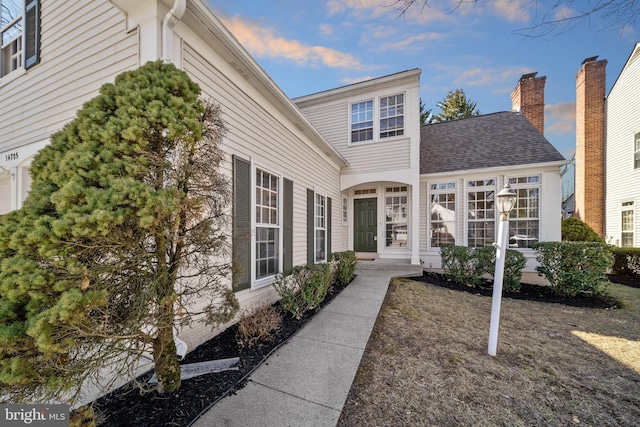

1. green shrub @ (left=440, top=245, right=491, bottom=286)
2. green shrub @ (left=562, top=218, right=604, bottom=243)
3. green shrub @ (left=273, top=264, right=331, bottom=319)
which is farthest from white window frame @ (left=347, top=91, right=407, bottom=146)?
green shrub @ (left=562, top=218, right=604, bottom=243)

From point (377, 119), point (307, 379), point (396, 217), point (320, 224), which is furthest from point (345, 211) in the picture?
point (307, 379)

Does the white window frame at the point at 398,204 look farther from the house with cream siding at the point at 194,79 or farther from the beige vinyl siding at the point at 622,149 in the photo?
the beige vinyl siding at the point at 622,149

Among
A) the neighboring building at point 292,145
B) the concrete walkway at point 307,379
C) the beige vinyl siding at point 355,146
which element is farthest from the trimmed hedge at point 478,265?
the concrete walkway at point 307,379

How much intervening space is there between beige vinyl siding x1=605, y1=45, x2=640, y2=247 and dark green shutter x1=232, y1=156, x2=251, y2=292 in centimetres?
1406

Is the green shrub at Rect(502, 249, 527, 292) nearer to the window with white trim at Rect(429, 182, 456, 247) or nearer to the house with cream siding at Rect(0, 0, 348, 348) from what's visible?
the window with white trim at Rect(429, 182, 456, 247)

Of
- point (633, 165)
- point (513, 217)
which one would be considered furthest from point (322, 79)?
point (633, 165)

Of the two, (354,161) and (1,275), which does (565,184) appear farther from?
(1,275)

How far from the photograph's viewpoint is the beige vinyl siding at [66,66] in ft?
10.3

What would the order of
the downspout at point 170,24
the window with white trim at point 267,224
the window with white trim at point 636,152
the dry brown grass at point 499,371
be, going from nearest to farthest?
the dry brown grass at point 499,371
the downspout at point 170,24
the window with white trim at point 267,224
the window with white trim at point 636,152

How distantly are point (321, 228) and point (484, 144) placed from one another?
6963mm

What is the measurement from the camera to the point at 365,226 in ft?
30.7

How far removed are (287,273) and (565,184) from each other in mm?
38856

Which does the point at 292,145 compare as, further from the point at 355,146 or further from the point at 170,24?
the point at 355,146

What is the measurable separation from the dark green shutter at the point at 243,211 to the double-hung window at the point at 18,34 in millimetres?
3773
